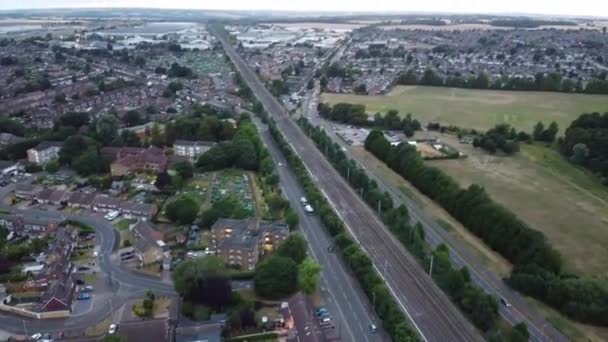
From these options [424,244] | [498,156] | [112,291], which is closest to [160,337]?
[112,291]

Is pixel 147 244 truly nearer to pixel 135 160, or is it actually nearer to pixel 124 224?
pixel 124 224

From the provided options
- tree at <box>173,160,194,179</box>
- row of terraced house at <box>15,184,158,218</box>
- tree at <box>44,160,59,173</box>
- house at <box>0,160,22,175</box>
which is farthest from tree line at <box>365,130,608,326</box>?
house at <box>0,160,22,175</box>

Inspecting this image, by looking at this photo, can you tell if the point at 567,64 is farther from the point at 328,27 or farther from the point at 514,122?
the point at 328,27

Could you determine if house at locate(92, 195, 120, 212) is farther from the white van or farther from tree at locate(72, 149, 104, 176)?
the white van

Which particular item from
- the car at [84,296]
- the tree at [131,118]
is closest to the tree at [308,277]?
the car at [84,296]

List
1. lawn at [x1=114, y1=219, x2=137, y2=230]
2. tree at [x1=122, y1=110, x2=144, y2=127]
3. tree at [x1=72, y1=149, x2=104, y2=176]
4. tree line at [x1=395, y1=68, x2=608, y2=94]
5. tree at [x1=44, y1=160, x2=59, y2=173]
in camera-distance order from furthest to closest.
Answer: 1. tree line at [x1=395, y1=68, x2=608, y2=94]
2. tree at [x1=122, y1=110, x2=144, y2=127]
3. tree at [x1=44, y1=160, x2=59, y2=173]
4. tree at [x1=72, y1=149, x2=104, y2=176]
5. lawn at [x1=114, y1=219, x2=137, y2=230]
